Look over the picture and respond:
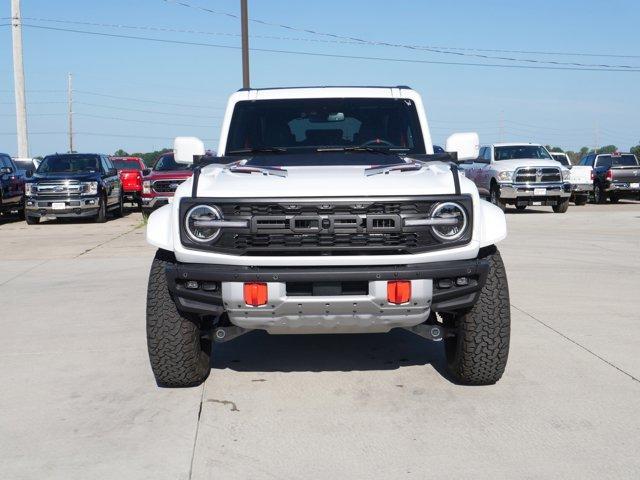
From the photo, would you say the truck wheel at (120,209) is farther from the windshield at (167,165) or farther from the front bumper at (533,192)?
the front bumper at (533,192)

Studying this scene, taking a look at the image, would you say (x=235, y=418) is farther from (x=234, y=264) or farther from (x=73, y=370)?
(x=73, y=370)

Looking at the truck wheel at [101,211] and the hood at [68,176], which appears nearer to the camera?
the hood at [68,176]

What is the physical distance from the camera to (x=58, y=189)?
65.6 feet

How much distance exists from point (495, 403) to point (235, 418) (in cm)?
146

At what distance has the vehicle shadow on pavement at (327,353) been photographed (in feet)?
18.5

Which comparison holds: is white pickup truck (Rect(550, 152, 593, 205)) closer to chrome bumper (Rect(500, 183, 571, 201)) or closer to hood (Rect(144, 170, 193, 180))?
chrome bumper (Rect(500, 183, 571, 201))

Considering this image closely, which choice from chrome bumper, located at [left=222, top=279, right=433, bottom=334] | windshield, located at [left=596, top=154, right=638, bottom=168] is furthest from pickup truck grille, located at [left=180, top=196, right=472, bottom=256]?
windshield, located at [left=596, top=154, right=638, bottom=168]

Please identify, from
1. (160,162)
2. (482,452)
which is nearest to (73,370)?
(482,452)

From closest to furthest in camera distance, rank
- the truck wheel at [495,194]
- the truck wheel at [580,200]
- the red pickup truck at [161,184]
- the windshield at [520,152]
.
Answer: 1. the red pickup truck at [161,184]
2. the truck wheel at [495,194]
3. the windshield at [520,152]
4. the truck wheel at [580,200]

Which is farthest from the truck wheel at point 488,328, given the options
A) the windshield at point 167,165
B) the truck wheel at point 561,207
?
the truck wheel at point 561,207

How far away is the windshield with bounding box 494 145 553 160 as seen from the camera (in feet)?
73.6

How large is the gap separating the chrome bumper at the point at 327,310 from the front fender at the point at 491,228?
429 millimetres

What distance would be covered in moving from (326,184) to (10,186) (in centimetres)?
1837

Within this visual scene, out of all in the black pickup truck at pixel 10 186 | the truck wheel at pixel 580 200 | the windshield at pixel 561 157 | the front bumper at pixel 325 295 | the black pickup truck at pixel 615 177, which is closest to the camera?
the front bumper at pixel 325 295
